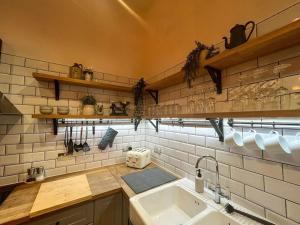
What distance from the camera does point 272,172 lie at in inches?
33.1

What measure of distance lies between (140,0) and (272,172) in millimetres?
2297

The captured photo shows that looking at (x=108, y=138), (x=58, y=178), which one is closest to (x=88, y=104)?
(x=108, y=138)

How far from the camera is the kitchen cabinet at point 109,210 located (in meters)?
1.21

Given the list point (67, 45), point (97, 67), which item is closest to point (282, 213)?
point (97, 67)

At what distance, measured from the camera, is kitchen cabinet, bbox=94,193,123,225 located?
1211mm

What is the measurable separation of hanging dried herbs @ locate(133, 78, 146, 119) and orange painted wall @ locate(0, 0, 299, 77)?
12.1 inches

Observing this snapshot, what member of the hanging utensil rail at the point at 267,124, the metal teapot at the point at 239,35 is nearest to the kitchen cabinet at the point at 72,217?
the hanging utensil rail at the point at 267,124

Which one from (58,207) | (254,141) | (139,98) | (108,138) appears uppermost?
(139,98)

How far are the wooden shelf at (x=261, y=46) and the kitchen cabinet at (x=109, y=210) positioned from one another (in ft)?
4.33

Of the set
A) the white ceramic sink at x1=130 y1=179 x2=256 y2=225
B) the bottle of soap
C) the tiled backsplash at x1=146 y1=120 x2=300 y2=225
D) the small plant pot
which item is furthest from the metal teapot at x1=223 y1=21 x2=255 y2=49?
the small plant pot

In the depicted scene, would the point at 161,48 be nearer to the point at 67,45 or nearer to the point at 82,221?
the point at 67,45

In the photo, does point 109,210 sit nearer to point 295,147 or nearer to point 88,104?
point 88,104

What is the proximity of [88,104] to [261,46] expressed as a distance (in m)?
1.51

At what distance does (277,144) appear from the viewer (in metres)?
0.74
